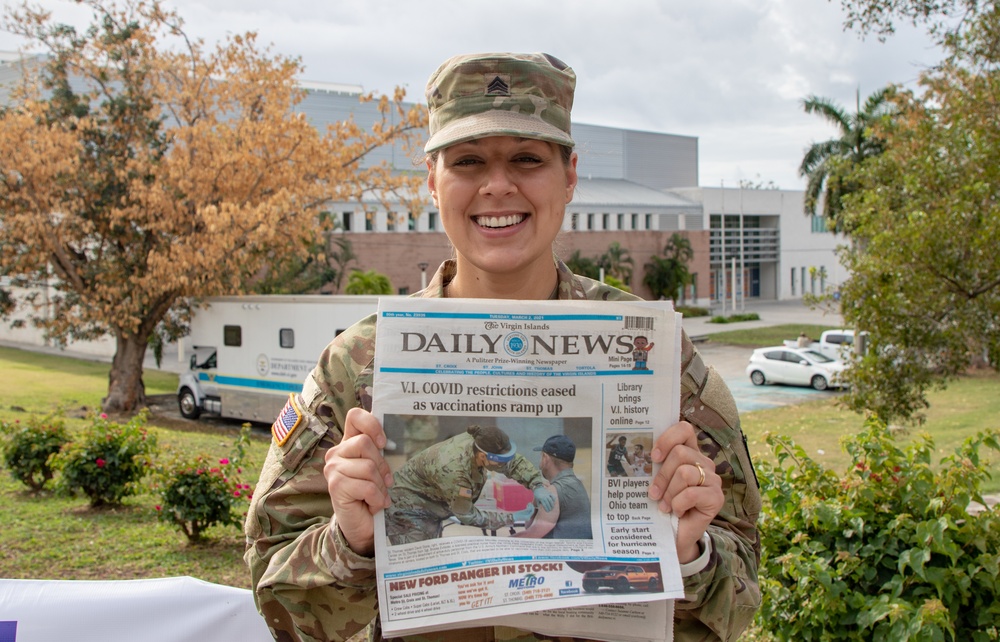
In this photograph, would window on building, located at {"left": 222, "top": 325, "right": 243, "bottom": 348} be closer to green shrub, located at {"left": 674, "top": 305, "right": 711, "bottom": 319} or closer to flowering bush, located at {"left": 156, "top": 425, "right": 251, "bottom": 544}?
flowering bush, located at {"left": 156, "top": 425, "right": 251, "bottom": 544}

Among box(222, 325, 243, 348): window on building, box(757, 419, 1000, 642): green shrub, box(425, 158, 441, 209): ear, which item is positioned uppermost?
box(425, 158, 441, 209): ear

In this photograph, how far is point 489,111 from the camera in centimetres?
170

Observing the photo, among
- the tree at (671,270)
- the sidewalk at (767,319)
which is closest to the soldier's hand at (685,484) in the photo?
the sidewalk at (767,319)

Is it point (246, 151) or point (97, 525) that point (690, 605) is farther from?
point (246, 151)

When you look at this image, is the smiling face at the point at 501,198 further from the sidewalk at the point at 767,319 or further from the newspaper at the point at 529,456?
the sidewalk at the point at 767,319

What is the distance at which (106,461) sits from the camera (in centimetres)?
782

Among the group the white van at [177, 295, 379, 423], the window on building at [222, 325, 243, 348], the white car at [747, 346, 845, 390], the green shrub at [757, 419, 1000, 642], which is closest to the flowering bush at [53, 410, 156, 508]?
the green shrub at [757, 419, 1000, 642]

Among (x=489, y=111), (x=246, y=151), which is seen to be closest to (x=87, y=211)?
(x=246, y=151)

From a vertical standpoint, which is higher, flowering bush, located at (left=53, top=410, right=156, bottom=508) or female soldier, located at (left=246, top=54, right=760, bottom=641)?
female soldier, located at (left=246, top=54, right=760, bottom=641)

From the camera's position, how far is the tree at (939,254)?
8680 mm

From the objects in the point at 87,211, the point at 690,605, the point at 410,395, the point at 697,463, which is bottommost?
the point at 690,605

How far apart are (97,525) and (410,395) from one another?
269 inches

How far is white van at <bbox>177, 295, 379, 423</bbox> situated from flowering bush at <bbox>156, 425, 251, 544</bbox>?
365 inches

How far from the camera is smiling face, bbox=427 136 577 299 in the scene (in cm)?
173
